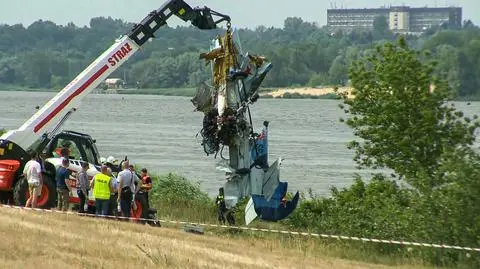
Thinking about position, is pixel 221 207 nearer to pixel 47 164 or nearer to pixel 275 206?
pixel 275 206

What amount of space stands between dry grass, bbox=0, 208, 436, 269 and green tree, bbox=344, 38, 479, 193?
Answer: 1067 cm

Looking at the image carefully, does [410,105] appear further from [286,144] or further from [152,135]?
[152,135]

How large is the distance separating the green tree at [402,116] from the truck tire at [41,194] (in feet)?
38.4

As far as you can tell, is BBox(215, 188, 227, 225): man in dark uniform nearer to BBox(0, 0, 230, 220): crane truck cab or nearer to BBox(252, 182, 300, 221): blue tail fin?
BBox(252, 182, 300, 221): blue tail fin

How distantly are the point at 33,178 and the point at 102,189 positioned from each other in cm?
151

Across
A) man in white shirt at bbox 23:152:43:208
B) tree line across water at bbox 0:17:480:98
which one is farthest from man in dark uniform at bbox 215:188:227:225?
tree line across water at bbox 0:17:480:98

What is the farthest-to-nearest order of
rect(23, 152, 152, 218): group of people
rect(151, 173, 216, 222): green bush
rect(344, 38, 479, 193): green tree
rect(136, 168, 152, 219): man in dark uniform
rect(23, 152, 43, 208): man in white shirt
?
1. rect(344, 38, 479, 193): green tree
2. rect(151, 173, 216, 222): green bush
3. rect(136, 168, 152, 219): man in dark uniform
4. rect(23, 152, 152, 218): group of people
5. rect(23, 152, 43, 208): man in white shirt

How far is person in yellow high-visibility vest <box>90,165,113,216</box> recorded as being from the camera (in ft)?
93.2

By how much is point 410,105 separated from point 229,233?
33.2ft

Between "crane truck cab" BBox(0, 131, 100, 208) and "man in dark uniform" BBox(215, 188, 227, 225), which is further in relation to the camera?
"man in dark uniform" BBox(215, 188, 227, 225)

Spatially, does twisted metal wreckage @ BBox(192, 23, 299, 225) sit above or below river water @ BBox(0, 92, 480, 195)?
above

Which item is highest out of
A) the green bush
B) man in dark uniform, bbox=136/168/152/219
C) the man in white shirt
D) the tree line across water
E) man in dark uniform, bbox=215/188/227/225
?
the man in white shirt

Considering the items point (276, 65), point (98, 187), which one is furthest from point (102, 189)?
point (276, 65)

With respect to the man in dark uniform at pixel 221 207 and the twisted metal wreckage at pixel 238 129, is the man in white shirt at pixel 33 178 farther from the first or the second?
the man in dark uniform at pixel 221 207
